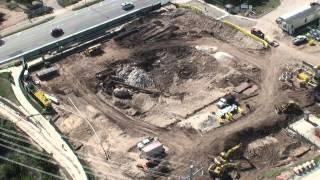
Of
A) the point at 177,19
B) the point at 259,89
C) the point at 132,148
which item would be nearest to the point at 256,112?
the point at 259,89

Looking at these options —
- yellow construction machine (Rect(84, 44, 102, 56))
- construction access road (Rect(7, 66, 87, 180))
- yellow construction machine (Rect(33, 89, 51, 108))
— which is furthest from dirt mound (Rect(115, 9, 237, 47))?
construction access road (Rect(7, 66, 87, 180))

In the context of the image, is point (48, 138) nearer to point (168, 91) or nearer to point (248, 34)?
point (168, 91)

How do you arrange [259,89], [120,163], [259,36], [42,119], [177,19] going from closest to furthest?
[120,163]
[42,119]
[259,89]
[259,36]
[177,19]

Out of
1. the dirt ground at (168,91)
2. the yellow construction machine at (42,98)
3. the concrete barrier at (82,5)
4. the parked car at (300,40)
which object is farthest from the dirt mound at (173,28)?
the yellow construction machine at (42,98)

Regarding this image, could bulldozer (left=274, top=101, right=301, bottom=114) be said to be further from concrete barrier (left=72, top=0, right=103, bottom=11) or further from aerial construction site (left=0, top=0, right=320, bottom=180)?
concrete barrier (left=72, top=0, right=103, bottom=11)

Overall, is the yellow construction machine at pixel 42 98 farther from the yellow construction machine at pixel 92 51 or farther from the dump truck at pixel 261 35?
the dump truck at pixel 261 35

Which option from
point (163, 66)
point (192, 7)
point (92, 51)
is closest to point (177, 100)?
point (163, 66)

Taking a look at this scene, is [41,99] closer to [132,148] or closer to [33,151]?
[33,151]
